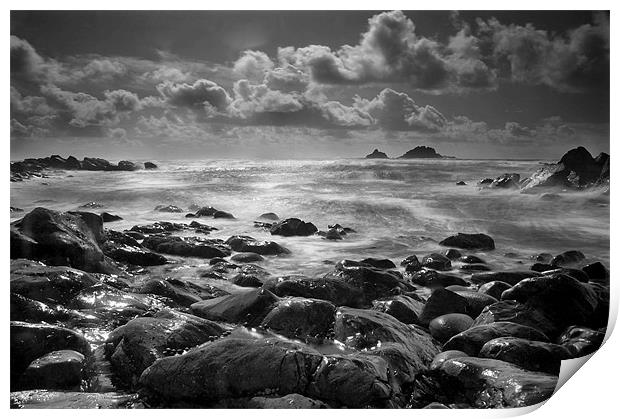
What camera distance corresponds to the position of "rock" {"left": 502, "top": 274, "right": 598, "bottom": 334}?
4914 millimetres

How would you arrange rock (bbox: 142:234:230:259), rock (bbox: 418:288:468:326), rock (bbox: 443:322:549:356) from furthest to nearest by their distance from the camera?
rock (bbox: 142:234:230:259)
rock (bbox: 418:288:468:326)
rock (bbox: 443:322:549:356)

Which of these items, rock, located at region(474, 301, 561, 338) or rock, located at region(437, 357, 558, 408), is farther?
rock, located at region(474, 301, 561, 338)

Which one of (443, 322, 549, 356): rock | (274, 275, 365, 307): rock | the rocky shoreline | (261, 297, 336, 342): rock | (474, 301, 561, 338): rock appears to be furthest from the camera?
(274, 275, 365, 307): rock

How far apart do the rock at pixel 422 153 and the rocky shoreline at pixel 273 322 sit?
0.96 meters

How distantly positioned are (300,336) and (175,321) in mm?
1060

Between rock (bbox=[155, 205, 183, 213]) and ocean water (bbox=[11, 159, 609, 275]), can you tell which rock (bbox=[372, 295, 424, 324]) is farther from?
rock (bbox=[155, 205, 183, 213])

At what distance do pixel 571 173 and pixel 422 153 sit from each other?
1.51m

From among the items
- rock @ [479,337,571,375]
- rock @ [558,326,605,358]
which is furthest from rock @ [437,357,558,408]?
rock @ [558,326,605,358]

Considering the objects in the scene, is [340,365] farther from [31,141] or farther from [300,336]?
[31,141]

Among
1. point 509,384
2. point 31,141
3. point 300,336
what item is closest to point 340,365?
point 300,336

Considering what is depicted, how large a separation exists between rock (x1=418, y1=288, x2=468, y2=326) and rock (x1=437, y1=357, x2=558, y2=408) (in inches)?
42.9

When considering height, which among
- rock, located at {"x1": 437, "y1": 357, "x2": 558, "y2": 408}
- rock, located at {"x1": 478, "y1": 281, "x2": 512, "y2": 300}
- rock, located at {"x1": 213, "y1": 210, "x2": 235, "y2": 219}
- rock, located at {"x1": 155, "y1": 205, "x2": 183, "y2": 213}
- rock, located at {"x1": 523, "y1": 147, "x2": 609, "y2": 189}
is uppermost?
rock, located at {"x1": 523, "y1": 147, "x2": 609, "y2": 189}

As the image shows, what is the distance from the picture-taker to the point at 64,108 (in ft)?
17.4

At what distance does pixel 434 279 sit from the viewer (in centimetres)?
573
